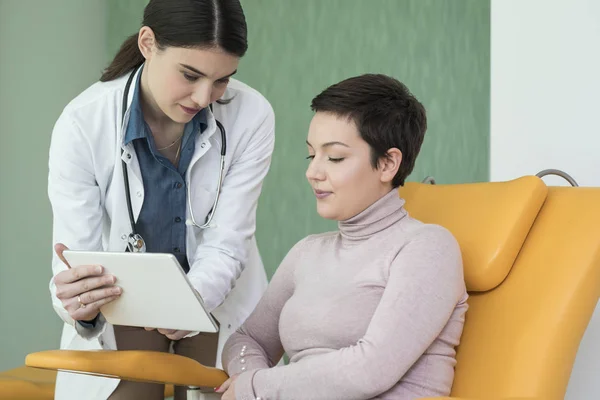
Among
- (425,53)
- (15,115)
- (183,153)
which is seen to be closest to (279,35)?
(425,53)

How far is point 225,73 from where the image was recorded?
5.12 ft

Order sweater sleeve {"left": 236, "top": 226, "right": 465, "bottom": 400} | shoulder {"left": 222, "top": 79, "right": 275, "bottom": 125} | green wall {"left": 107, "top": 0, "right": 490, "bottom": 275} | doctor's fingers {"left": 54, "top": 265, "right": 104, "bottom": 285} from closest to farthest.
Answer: sweater sleeve {"left": 236, "top": 226, "right": 465, "bottom": 400} → doctor's fingers {"left": 54, "top": 265, "right": 104, "bottom": 285} → shoulder {"left": 222, "top": 79, "right": 275, "bottom": 125} → green wall {"left": 107, "top": 0, "right": 490, "bottom": 275}

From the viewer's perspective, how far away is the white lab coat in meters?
1.64

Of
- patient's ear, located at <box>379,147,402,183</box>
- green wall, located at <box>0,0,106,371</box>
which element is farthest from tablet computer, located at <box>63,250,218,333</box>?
green wall, located at <box>0,0,106,371</box>

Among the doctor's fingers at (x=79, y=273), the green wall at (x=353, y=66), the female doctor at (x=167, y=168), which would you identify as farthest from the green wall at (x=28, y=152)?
the doctor's fingers at (x=79, y=273)

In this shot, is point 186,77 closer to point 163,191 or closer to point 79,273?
point 163,191

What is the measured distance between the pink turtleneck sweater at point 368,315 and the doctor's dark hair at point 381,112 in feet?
0.29

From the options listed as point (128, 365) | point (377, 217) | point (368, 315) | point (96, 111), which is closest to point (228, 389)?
point (128, 365)

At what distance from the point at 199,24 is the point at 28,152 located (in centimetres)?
187

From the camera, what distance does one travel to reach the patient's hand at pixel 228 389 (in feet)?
4.64

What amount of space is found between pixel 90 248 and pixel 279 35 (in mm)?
1781

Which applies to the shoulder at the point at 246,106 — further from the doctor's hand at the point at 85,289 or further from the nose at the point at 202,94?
the doctor's hand at the point at 85,289

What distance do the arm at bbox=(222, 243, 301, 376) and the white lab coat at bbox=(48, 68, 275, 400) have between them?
0.34ft

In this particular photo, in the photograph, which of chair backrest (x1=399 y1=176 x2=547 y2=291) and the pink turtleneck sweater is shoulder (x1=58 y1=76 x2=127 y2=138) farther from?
chair backrest (x1=399 y1=176 x2=547 y2=291)
